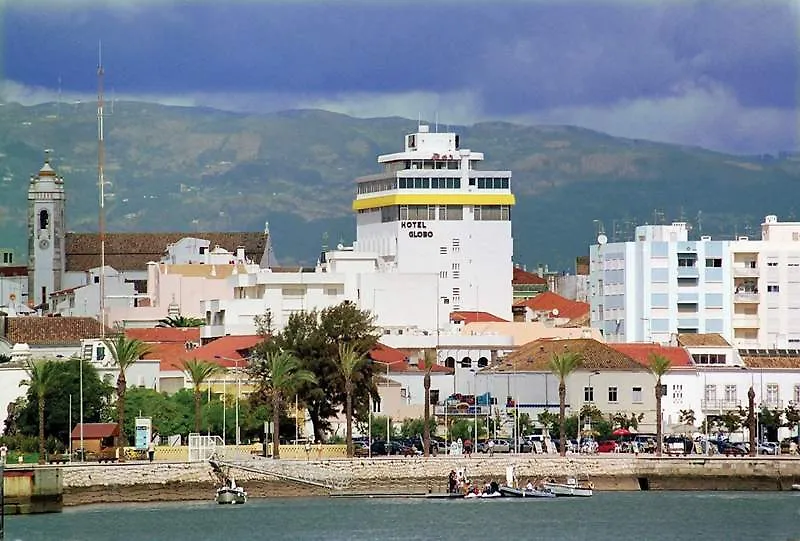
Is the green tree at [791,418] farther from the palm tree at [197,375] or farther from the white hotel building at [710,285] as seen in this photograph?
the white hotel building at [710,285]

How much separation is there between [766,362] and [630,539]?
197 feet

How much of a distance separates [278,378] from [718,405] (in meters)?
37.0

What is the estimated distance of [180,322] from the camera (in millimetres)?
174875

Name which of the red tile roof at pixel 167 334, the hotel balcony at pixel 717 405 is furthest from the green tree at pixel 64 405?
the hotel balcony at pixel 717 405

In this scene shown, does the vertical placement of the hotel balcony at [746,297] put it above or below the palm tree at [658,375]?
above

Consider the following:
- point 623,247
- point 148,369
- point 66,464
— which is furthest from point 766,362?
point 66,464

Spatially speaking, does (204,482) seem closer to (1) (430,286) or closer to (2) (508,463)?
(2) (508,463)

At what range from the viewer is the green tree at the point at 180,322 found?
174375 millimetres

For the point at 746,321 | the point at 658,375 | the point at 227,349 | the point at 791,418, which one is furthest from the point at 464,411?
the point at 746,321

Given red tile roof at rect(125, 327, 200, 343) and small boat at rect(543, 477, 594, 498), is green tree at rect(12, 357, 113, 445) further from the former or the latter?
red tile roof at rect(125, 327, 200, 343)

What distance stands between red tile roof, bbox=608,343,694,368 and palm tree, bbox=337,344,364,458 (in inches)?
983

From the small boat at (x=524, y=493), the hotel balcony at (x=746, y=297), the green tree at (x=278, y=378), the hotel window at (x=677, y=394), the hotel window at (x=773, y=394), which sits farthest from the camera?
the hotel balcony at (x=746, y=297)

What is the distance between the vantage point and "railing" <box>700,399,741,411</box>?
147200mm

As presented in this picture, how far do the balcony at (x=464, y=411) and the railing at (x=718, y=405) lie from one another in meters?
13.4
